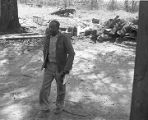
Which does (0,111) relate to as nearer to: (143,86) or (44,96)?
(44,96)

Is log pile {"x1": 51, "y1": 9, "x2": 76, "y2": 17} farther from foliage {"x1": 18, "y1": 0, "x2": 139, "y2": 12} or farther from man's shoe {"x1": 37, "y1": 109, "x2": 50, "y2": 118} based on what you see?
man's shoe {"x1": 37, "y1": 109, "x2": 50, "y2": 118}

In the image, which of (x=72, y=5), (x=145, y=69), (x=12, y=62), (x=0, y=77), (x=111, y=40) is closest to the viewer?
(x=145, y=69)

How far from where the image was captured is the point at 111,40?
11891 millimetres

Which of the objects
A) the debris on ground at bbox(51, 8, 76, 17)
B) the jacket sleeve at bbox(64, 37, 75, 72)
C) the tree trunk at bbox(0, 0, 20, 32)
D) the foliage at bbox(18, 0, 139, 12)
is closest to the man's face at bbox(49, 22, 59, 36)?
the jacket sleeve at bbox(64, 37, 75, 72)

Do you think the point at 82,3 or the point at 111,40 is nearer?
the point at 111,40

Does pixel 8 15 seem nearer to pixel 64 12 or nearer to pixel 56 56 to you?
pixel 64 12

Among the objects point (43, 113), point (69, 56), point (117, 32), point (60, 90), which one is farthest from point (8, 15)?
point (69, 56)

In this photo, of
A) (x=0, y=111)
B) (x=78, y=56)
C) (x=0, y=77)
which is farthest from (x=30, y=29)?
(x=0, y=111)

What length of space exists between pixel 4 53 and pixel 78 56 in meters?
2.26

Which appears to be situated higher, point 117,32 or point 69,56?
point 69,56

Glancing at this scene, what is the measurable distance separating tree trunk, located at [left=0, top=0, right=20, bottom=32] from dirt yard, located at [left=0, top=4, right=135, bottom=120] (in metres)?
1.84

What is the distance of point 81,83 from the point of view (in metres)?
7.96

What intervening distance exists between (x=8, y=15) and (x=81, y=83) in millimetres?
6187

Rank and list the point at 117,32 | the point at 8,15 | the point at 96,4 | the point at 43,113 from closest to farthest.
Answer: the point at 43,113 < the point at 117,32 < the point at 8,15 < the point at 96,4
